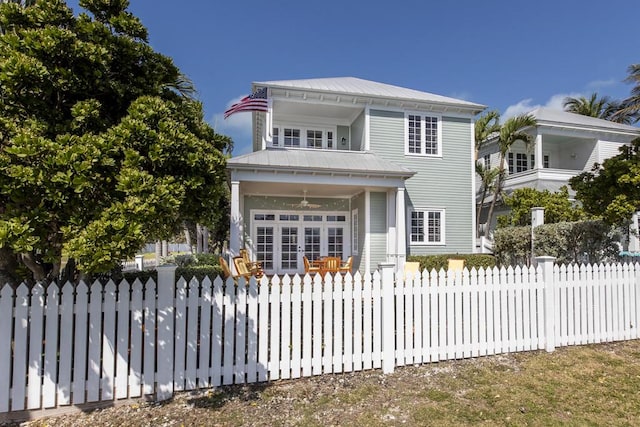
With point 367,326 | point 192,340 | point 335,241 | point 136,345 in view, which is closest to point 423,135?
point 335,241

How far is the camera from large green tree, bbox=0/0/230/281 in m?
3.00

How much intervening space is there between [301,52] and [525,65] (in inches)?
485

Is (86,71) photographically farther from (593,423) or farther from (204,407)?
(593,423)

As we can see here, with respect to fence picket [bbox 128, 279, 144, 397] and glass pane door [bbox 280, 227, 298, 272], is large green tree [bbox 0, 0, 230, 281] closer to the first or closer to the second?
fence picket [bbox 128, 279, 144, 397]

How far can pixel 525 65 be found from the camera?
62.8 feet

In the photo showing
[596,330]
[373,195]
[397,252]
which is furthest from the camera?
[373,195]

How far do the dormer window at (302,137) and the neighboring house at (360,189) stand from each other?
0.04m

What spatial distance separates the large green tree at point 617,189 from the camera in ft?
25.2

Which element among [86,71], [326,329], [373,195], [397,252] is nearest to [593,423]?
[326,329]

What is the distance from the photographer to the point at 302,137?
15.2m

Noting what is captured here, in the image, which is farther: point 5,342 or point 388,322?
point 388,322

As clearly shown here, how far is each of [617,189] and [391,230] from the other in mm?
6303

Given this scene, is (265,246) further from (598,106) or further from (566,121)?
(598,106)

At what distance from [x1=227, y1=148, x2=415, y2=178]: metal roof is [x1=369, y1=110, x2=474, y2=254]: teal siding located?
121 centimetres
